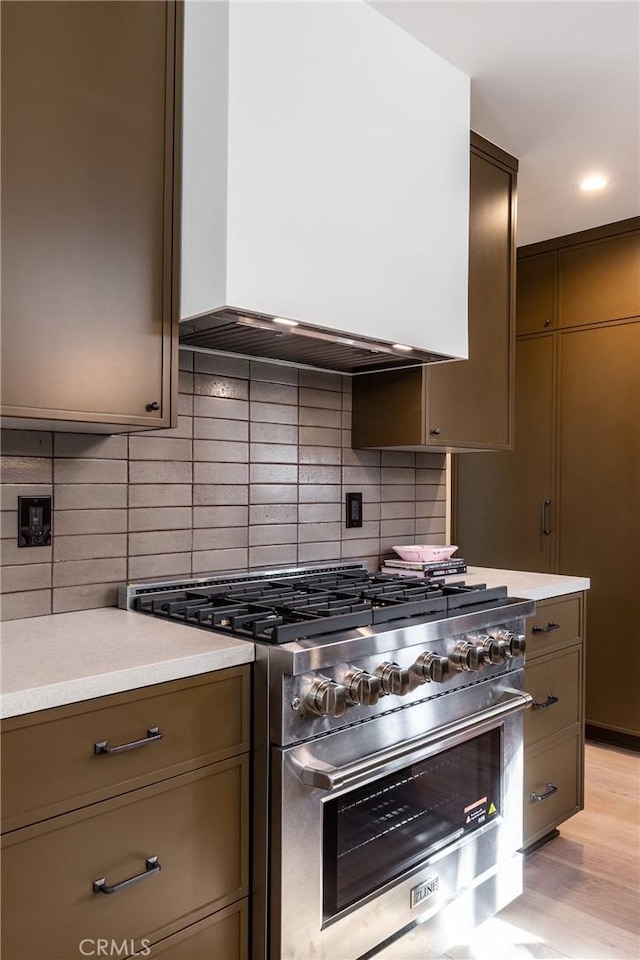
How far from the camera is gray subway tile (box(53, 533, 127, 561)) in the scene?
1.86 meters

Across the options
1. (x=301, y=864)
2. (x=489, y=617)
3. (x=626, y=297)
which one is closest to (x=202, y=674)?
(x=301, y=864)

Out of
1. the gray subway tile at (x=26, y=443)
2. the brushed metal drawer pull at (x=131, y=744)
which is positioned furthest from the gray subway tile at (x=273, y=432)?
the brushed metal drawer pull at (x=131, y=744)

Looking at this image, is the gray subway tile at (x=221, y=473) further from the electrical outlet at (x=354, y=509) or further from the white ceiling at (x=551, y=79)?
the white ceiling at (x=551, y=79)

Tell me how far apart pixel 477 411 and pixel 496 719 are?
1.19m

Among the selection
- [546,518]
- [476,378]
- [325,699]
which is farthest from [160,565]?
[546,518]

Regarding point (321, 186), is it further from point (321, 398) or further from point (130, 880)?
point (130, 880)

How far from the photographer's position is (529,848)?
2.49 metres

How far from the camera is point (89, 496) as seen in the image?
192 cm

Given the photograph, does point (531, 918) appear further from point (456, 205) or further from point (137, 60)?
point (137, 60)

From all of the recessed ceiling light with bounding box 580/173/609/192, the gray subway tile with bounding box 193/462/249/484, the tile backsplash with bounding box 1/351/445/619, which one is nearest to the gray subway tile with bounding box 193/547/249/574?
the tile backsplash with bounding box 1/351/445/619

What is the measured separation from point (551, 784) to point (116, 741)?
1751mm

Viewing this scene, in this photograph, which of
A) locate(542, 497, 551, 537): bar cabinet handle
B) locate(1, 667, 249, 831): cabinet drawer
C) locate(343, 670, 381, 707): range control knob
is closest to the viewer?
locate(1, 667, 249, 831): cabinet drawer

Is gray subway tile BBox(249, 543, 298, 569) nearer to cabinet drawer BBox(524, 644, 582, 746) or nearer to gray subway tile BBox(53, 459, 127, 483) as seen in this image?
gray subway tile BBox(53, 459, 127, 483)

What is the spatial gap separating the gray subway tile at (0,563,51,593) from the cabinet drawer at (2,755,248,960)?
67 cm
